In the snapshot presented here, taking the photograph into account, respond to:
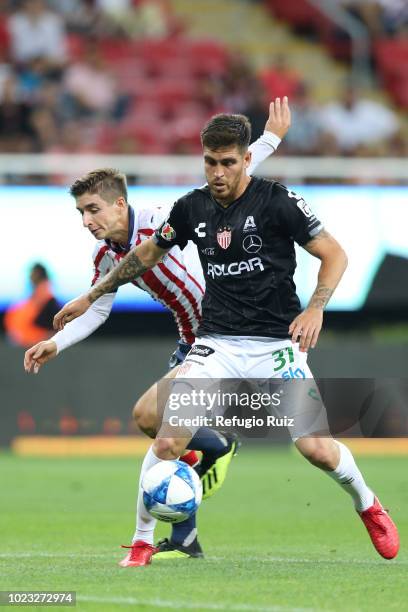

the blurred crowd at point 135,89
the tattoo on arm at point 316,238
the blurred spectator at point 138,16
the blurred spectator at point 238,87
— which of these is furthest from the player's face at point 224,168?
the blurred spectator at point 138,16

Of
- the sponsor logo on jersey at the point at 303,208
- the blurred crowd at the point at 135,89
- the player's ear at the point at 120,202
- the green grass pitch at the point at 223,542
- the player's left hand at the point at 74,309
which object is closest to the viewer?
the green grass pitch at the point at 223,542

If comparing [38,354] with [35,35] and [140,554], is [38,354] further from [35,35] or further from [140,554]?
[35,35]

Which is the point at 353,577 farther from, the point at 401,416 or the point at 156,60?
A: the point at 156,60

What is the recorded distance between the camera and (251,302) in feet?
25.4

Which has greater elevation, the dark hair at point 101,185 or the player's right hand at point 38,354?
the dark hair at point 101,185

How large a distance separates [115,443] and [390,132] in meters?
7.00

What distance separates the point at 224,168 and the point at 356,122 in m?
13.6

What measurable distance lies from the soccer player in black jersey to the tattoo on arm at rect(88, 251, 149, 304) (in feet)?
0.07

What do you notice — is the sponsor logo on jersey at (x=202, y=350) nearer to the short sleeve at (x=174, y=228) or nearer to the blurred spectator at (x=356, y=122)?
the short sleeve at (x=174, y=228)

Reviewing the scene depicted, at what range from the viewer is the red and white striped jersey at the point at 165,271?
835 cm

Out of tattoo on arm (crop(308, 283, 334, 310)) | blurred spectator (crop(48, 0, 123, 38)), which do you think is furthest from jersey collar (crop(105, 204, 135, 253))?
blurred spectator (crop(48, 0, 123, 38))

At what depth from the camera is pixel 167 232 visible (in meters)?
7.83

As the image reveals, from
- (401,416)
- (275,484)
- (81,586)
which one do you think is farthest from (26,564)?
(401,416)

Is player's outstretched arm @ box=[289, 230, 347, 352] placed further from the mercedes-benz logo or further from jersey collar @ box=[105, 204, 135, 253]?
jersey collar @ box=[105, 204, 135, 253]
